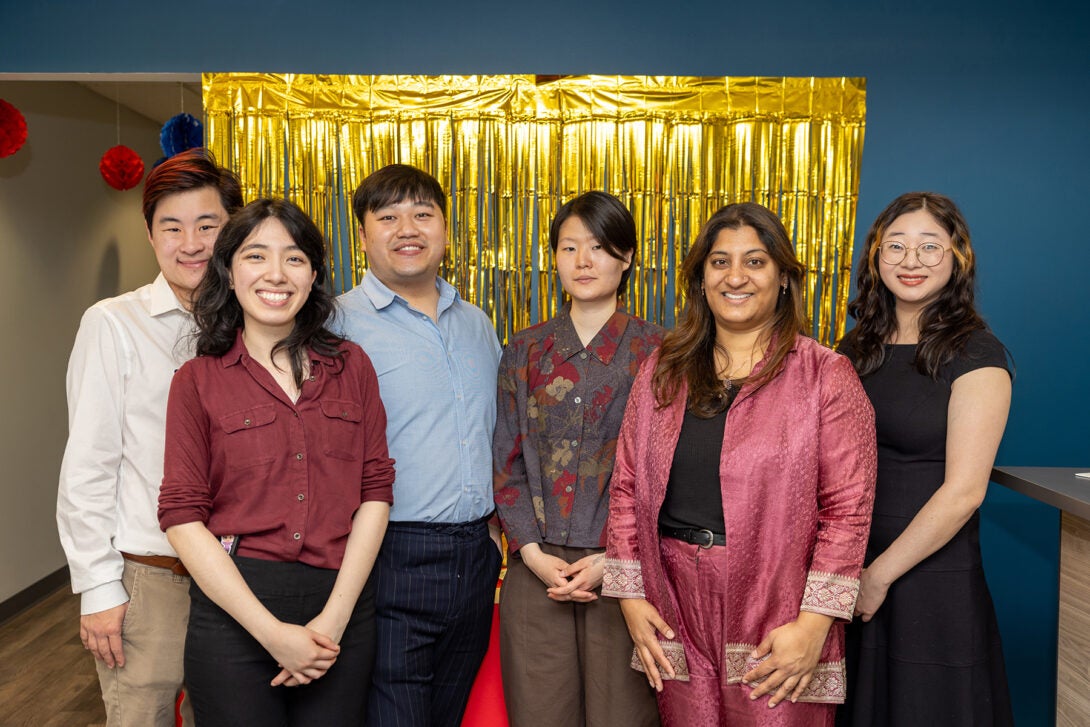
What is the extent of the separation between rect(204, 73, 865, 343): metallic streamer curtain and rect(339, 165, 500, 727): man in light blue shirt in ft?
3.38

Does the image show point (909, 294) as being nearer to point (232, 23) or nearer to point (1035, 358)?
point (1035, 358)

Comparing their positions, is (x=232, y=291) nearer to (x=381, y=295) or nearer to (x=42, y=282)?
(x=381, y=295)

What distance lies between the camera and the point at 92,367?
72.7 inches

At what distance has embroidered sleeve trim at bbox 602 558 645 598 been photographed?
184 cm

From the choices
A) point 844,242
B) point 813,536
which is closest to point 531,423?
point 813,536

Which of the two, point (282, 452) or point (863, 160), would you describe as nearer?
point (282, 452)

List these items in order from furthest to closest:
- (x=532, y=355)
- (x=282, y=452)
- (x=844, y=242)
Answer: (x=844, y=242) < (x=532, y=355) < (x=282, y=452)

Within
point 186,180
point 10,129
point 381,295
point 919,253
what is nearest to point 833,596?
point 919,253

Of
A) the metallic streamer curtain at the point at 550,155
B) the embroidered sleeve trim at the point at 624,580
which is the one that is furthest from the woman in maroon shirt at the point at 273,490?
the metallic streamer curtain at the point at 550,155

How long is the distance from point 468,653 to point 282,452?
0.78 meters

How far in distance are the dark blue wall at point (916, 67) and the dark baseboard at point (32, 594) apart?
2.59 meters

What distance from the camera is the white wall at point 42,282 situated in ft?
14.0

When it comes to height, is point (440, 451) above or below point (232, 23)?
below

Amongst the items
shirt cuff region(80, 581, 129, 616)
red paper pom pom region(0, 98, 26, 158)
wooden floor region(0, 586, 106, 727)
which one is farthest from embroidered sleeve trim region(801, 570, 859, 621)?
red paper pom pom region(0, 98, 26, 158)
